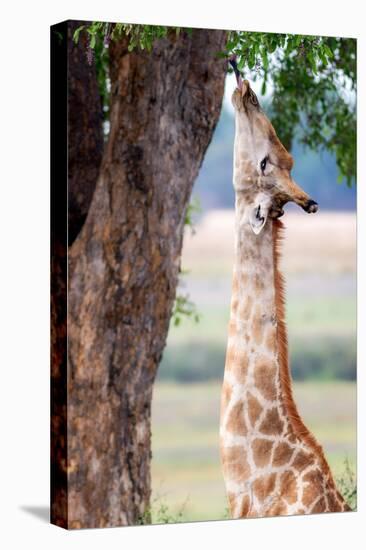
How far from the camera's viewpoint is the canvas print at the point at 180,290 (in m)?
7.18

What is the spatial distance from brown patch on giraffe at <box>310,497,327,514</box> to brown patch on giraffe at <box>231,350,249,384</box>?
837mm

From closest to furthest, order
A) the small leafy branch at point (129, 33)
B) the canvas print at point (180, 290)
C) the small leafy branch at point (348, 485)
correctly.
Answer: the small leafy branch at point (129, 33)
the canvas print at point (180, 290)
the small leafy branch at point (348, 485)

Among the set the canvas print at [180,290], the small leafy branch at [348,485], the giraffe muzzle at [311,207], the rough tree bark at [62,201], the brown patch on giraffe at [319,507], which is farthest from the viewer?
the small leafy branch at [348,485]

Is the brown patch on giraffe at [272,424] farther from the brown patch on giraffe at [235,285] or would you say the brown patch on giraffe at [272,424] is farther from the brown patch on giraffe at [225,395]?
the brown patch on giraffe at [235,285]

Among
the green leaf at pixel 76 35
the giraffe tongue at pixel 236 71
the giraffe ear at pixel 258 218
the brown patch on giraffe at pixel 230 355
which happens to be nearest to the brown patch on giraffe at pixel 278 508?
the brown patch on giraffe at pixel 230 355

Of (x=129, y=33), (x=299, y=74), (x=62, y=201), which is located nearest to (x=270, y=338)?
(x=62, y=201)

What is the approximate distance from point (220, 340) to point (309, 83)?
1.76m

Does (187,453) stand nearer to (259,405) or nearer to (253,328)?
(259,405)

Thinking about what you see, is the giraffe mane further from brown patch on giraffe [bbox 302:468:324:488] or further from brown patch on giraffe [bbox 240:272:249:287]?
brown patch on giraffe [bbox 240:272:249:287]

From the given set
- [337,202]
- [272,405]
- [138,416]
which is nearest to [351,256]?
[337,202]

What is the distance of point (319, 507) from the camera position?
7.43 meters

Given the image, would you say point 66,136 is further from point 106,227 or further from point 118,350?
point 118,350

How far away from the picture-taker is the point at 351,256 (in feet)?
25.7

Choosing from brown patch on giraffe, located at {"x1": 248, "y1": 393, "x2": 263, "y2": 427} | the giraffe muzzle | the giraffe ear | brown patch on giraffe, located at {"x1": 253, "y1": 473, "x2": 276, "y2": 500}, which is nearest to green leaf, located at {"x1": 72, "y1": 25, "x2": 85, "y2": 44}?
the giraffe ear
